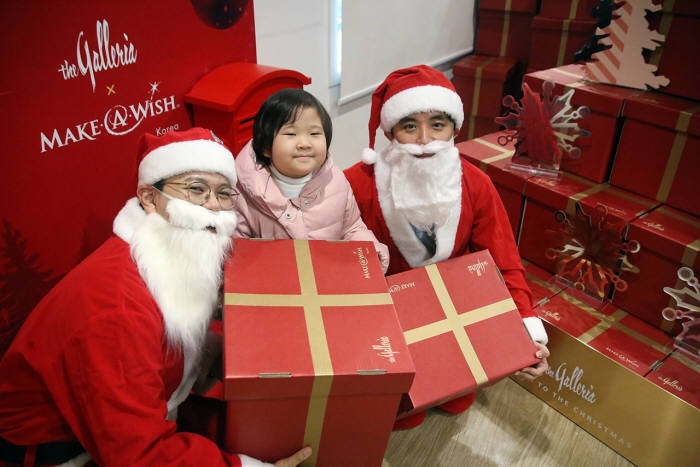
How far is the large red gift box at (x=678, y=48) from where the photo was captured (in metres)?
1.85

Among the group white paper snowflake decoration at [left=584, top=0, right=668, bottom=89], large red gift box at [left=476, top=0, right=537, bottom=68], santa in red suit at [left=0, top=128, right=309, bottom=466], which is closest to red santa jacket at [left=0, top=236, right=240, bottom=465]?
santa in red suit at [left=0, top=128, right=309, bottom=466]

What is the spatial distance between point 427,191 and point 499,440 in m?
0.94

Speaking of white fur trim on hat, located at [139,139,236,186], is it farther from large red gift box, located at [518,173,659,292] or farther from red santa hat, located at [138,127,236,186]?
Answer: large red gift box, located at [518,173,659,292]

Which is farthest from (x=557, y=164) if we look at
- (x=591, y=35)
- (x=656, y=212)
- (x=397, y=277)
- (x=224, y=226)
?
(x=224, y=226)

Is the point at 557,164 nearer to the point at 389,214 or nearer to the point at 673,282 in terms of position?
the point at 673,282

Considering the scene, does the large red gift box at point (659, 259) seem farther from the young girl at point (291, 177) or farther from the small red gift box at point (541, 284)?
the young girl at point (291, 177)

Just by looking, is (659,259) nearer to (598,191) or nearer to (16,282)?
(598,191)

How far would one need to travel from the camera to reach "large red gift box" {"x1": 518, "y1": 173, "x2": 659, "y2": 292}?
6.38ft

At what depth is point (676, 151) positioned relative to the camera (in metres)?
1.89

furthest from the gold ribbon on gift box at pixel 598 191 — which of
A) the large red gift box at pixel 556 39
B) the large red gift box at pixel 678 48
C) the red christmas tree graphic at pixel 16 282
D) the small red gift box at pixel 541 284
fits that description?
the red christmas tree graphic at pixel 16 282

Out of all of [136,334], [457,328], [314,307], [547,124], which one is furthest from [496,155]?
[136,334]

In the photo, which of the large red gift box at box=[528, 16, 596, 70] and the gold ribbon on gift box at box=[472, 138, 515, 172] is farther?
the large red gift box at box=[528, 16, 596, 70]

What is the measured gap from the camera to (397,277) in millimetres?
1569

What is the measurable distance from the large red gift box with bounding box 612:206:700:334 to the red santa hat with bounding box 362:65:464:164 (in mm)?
791
